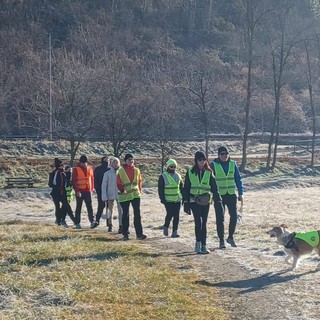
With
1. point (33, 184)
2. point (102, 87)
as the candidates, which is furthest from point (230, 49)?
point (33, 184)

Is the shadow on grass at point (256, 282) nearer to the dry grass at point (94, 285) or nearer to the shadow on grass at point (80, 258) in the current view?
the dry grass at point (94, 285)

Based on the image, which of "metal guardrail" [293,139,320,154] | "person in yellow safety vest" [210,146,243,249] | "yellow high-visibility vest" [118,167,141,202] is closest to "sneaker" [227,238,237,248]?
"person in yellow safety vest" [210,146,243,249]

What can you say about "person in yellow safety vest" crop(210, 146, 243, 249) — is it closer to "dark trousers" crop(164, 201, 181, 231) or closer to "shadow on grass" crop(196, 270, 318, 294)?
"dark trousers" crop(164, 201, 181, 231)

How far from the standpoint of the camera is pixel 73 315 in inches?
271

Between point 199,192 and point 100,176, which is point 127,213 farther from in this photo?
point 100,176

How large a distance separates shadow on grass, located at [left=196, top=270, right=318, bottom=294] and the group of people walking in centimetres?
259

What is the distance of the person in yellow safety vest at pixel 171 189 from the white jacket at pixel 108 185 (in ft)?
5.70

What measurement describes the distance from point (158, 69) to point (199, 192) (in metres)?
66.9

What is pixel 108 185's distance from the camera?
16.1m

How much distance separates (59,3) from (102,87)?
63349 mm

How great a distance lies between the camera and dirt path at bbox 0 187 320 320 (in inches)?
317

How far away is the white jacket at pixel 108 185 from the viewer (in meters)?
16.0

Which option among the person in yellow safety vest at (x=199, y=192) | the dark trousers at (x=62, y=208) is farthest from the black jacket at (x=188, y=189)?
the dark trousers at (x=62, y=208)

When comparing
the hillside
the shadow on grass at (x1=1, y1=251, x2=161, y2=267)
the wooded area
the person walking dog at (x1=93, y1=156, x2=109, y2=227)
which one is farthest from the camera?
the hillside
